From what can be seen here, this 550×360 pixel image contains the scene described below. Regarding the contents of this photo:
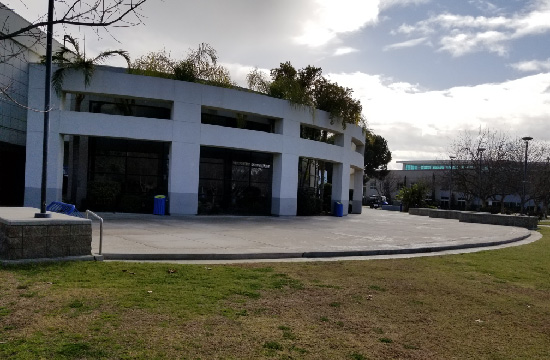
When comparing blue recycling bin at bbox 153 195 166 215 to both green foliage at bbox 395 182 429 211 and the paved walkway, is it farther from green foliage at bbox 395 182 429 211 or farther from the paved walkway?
green foliage at bbox 395 182 429 211

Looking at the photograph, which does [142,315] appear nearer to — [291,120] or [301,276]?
[301,276]

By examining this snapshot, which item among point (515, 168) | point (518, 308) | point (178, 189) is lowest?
point (518, 308)

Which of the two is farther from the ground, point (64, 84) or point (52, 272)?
point (64, 84)

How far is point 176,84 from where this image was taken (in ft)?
75.3

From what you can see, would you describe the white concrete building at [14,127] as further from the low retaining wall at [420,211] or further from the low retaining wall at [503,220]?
the low retaining wall at [420,211]

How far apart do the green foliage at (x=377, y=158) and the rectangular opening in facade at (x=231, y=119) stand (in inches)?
1757

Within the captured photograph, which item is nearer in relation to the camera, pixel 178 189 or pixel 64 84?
pixel 64 84

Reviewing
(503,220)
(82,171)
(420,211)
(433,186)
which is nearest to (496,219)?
(503,220)

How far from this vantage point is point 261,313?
5.84 meters

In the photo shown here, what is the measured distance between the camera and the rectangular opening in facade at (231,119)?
26750 millimetres

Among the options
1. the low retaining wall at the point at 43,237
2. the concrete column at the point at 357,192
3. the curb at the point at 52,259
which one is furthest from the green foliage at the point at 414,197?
the low retaining wall at the point at 43,237

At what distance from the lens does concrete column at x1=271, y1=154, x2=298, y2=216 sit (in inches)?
1041

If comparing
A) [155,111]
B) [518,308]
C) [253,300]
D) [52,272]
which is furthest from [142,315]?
[155,111]

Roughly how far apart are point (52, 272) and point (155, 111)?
1906 cm
